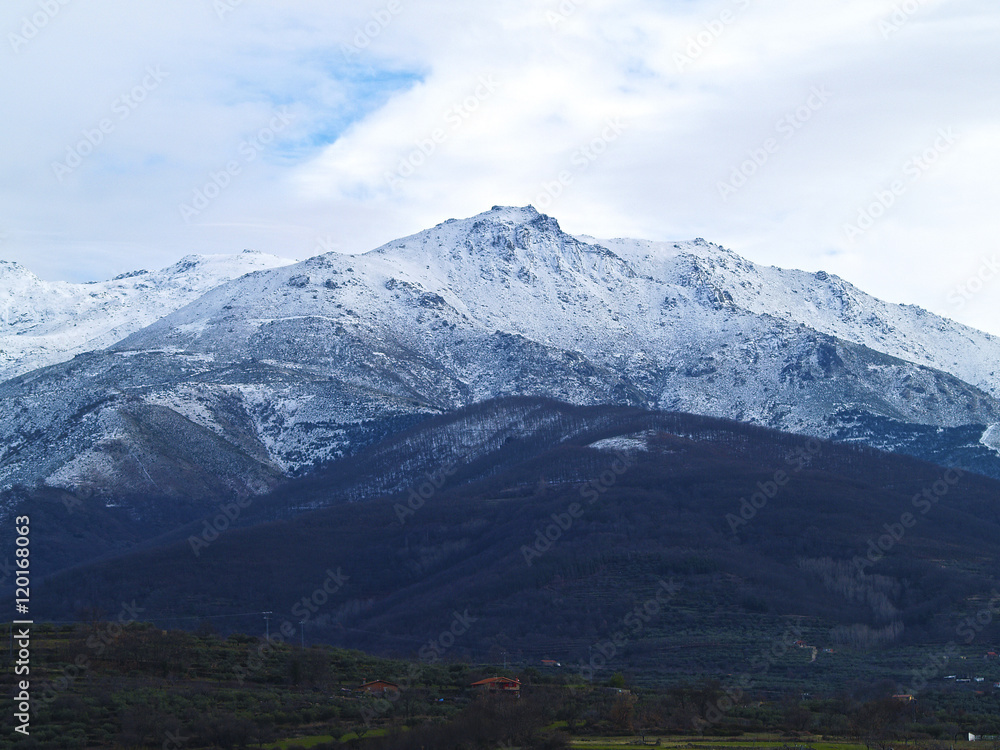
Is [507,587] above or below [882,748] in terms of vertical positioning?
above

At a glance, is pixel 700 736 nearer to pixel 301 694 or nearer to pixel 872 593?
pixel 301 694

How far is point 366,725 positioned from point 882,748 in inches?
1291

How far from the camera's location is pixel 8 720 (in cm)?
Result: 7425

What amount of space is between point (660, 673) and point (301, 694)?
5191cm

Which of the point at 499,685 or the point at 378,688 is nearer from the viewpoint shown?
the point at 378,688

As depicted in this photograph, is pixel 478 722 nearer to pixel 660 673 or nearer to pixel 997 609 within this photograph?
pixel 660 673

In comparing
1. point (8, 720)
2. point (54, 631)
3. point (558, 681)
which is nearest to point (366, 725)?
point (8, 720)

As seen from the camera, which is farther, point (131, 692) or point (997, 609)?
point (997, 609)

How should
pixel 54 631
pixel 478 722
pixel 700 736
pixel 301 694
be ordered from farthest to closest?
pixel 54 631 → pixel 301 694 → pixel 700 736 → pixel 478 722

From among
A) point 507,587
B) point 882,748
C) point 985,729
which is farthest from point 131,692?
point 507,587

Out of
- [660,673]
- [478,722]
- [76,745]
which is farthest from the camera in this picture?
[660,673]

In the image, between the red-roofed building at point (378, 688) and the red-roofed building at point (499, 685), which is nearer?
the red-roofed building at point (378, 688)

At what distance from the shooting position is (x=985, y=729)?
300 ft

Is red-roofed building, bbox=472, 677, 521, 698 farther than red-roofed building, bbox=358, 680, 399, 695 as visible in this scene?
Yes
